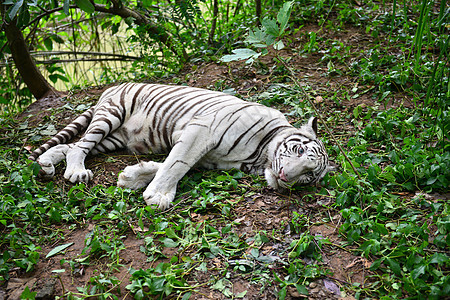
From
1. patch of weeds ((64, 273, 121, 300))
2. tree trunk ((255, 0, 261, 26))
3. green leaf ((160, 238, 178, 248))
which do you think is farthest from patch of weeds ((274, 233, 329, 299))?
tree trunk ((255, 0, 261, 26))

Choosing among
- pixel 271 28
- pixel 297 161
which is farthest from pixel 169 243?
pixel 271 28

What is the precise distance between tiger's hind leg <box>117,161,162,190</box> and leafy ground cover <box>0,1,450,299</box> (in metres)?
0.08

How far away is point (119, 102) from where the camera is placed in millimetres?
3840

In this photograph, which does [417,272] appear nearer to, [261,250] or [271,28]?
[261,250]

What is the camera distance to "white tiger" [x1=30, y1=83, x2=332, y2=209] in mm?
3006

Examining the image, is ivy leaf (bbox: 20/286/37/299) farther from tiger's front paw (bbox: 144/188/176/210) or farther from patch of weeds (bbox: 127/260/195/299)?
tiger's front paw (bbox: 144/188/176/210)

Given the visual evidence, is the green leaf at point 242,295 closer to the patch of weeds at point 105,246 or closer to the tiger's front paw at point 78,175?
the patch of weeds at point 105,246

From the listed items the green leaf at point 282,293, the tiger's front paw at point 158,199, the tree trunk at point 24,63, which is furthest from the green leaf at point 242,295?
the tree trunk at point 24,63

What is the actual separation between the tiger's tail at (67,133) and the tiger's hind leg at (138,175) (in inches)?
33.5

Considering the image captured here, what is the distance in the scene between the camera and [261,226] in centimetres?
269

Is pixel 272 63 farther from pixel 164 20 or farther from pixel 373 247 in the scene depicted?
pixel 373 247

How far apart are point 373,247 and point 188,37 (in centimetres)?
414

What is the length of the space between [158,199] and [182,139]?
0.52 metres

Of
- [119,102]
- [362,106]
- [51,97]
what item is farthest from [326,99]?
[51,97]
